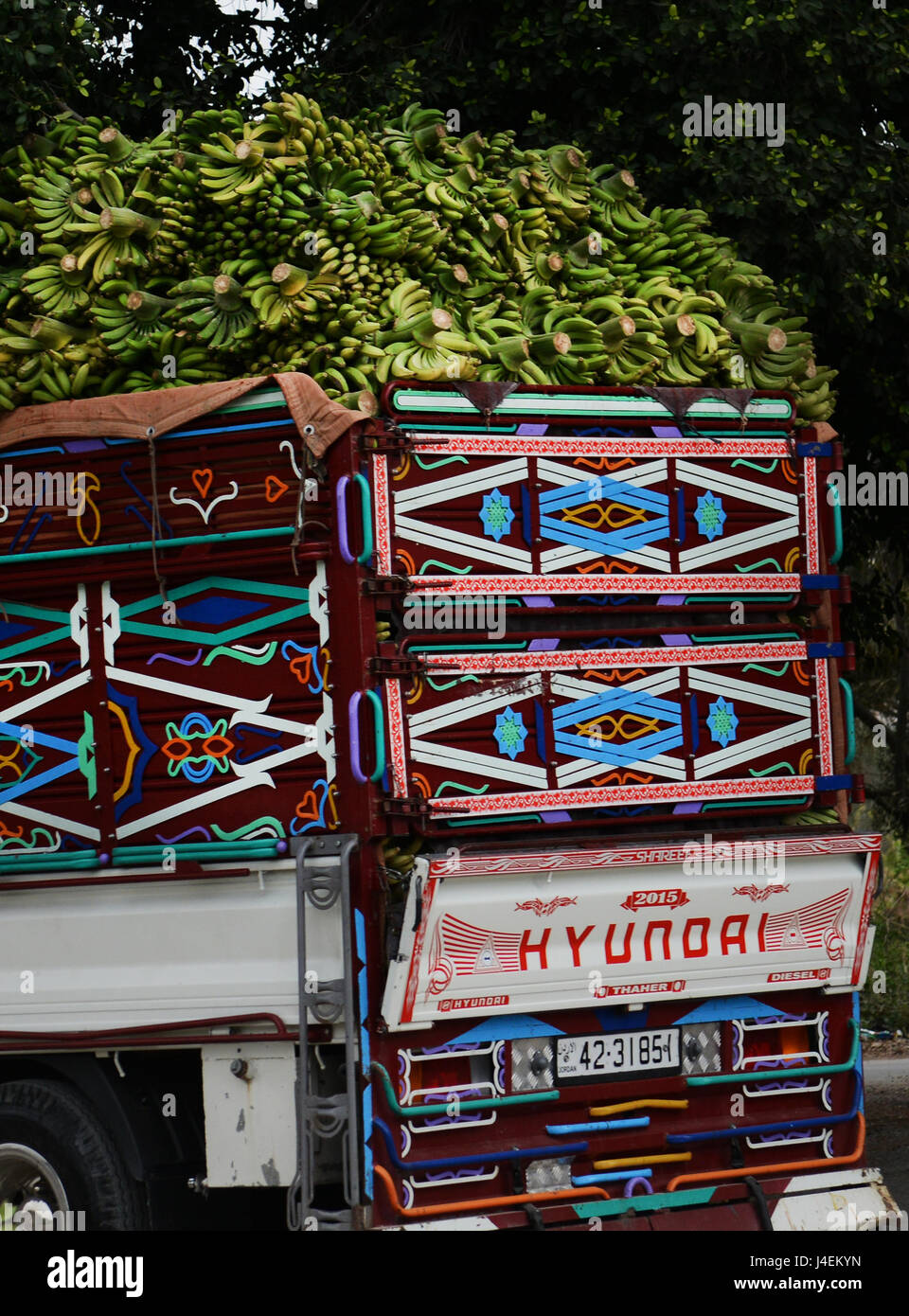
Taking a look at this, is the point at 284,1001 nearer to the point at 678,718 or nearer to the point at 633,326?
the point at 678,718

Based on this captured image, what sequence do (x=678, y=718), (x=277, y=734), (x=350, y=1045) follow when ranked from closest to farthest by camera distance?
(x=350, y=1045) → (x=277, y=734) → (x=678, y=718)

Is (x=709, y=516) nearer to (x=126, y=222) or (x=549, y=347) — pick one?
(x=549, y=347)

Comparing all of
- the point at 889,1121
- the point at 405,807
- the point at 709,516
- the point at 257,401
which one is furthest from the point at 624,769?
the point at 889,1121

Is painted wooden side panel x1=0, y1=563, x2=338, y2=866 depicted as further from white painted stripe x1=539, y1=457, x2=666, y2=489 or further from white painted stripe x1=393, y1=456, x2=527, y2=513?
white painted stripe x1=539, y1=457, x2=666, y2=489

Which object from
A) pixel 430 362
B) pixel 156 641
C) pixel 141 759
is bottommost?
pixel 141 759

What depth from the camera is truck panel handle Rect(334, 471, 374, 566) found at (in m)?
5.43

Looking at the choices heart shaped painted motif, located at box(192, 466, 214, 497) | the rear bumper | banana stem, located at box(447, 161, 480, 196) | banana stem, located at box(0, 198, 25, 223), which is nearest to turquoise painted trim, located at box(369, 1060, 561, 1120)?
the rear bumper

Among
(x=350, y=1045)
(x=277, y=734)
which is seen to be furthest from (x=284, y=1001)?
(x=277, y=734)

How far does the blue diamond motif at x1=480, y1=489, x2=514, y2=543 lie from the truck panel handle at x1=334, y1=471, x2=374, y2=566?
450 mm

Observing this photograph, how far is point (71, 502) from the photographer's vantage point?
237 inches

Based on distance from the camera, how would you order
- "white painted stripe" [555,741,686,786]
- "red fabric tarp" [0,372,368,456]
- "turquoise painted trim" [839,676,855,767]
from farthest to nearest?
"turquoise painted trim" [839,676,855,767] < "white painted stripe" [555,741,686,786] < "red fabric tarp" [0,372,368,456]

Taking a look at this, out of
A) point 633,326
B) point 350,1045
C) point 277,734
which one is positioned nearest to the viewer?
point 350,1045

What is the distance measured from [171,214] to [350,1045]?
10.3 feet

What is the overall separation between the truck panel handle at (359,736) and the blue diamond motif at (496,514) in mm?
726
